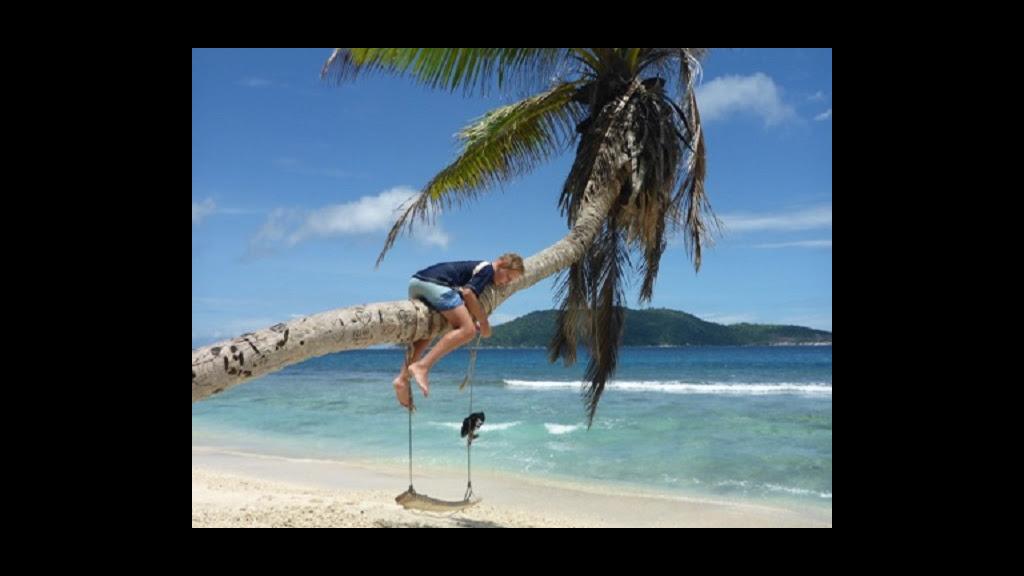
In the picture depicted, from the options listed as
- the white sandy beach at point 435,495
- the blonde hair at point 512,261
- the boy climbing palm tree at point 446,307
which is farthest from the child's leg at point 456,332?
the white sandy beach at point 435,495

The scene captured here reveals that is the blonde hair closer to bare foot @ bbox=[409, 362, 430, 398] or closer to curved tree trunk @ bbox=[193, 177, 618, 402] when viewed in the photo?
curved tree trunk @ bbox=[193, 177, 618, 402]

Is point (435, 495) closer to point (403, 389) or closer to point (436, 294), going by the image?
point (403, 389)

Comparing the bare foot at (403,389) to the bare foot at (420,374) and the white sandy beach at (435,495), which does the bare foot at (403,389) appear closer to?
the bare foot at (420,374)

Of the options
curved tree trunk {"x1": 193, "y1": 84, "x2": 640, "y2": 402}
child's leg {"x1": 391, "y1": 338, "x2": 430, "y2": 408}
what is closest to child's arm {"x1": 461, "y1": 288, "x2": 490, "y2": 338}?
curved tree trunk {"x1": 193, "y1": 84, "x2": 640, "y2": 402}

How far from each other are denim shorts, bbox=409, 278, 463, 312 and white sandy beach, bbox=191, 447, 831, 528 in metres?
5.24

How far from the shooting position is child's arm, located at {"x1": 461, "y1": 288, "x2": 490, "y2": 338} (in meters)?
4.78

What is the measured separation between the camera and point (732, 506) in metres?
11.5

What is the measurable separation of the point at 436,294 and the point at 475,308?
0.31 m

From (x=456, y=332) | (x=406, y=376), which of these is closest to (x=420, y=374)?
(x=406, y=376)

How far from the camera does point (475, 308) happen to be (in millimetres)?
4812

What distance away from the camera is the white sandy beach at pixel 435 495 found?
31.1 feet

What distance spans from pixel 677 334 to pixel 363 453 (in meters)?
54.6

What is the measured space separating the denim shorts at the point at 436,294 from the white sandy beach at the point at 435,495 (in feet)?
17.2
